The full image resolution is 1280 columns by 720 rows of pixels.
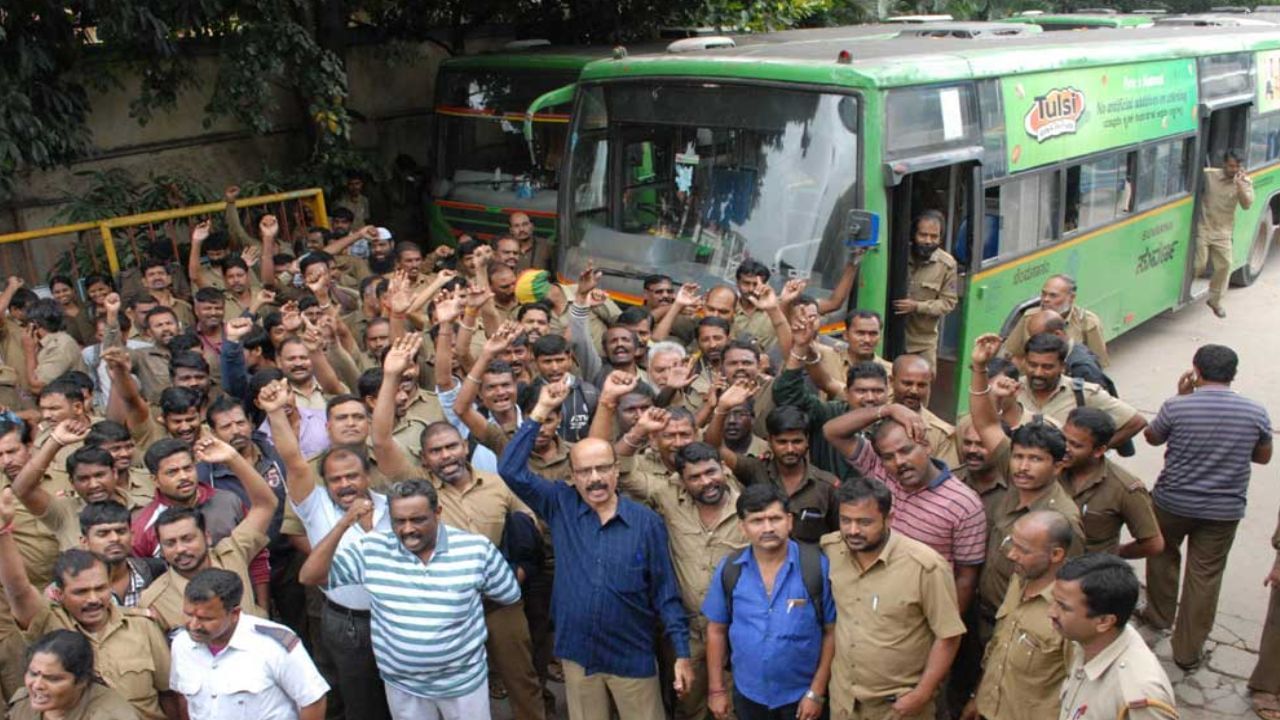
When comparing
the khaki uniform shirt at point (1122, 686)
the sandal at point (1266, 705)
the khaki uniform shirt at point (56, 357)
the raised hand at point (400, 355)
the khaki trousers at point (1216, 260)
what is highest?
the raised hand at point (400, 355)

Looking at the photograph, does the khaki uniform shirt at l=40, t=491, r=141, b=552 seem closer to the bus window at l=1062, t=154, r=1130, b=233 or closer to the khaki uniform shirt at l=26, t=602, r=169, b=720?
the khaki uniform shirt at l=26, t=602, r=169, b=720

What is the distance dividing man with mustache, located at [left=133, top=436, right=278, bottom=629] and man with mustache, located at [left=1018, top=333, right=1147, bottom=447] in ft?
10.9

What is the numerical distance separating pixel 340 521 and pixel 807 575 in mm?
1700

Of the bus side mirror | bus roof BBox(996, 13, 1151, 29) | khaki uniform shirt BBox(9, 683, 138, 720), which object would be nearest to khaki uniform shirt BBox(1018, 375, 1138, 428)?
the bus side mirror

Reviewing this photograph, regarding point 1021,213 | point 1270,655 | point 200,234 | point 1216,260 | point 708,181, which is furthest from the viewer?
point 1216,260

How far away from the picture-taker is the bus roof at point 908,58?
6.80m

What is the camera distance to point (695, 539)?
4371mm

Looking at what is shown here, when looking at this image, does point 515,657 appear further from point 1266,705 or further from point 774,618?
point 1266,705

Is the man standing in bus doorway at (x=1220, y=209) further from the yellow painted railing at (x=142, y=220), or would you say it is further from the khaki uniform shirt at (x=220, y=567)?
the khaki uniform shirt at (x=220, y=567)

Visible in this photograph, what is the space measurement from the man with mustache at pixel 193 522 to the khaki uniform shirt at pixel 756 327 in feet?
9.67

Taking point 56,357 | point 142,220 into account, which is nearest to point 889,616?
point 56,357

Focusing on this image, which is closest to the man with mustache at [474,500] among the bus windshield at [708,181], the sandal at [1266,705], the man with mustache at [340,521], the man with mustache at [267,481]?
the man with mustache at [340,521]

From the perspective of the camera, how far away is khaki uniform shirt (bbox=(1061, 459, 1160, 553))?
4.62 meters

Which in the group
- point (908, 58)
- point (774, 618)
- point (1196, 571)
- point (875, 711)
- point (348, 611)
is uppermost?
point (908, 58)
